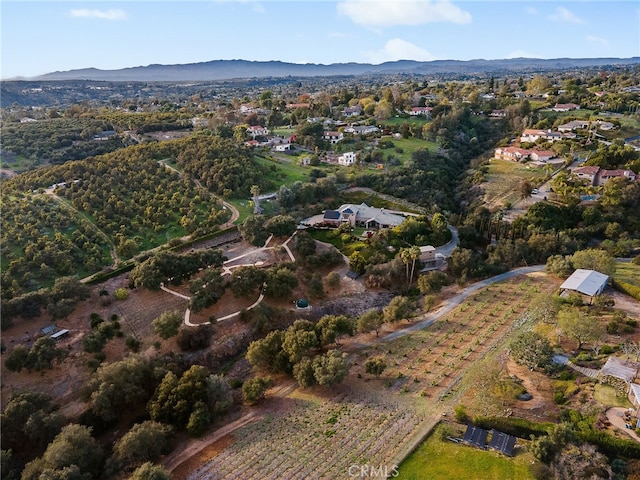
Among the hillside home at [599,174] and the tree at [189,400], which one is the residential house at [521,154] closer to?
the hillside home at [599,174]

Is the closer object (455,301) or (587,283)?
(587,283)

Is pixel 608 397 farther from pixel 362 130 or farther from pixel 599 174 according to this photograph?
pixel 362 130

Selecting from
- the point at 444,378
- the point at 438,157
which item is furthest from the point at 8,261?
the point at 438,157

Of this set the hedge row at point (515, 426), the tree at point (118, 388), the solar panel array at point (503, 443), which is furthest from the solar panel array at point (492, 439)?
the tree at point (118, 388)

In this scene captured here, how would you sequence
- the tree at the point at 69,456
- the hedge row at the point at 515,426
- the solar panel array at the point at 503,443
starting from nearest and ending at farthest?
the solar panel array at the point at 503,443
the tree at the point at 69,456
the hedge row at the point at 515,426

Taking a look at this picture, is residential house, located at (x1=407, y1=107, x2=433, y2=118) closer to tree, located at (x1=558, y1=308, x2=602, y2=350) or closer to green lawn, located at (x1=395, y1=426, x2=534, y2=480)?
tree, located at (x1=558, y1=308, x2=602, y2=350)

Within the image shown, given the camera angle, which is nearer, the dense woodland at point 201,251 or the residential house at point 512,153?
the dense woodland at point 201,251

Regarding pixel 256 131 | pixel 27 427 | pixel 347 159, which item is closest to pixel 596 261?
pixel 347 159
